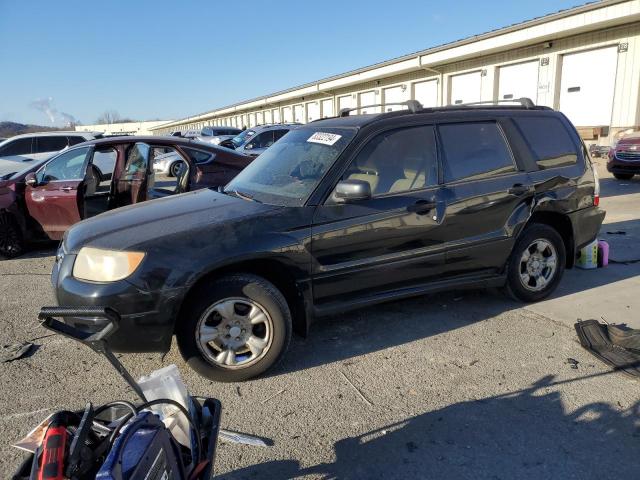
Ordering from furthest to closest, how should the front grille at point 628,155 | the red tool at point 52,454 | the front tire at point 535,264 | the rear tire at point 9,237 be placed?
the front grille at point 628,155, the rear tire at point 9,237, the front tire at point 535,264, the red tool at point 52,454

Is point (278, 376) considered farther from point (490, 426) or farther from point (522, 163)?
point (522, 163)

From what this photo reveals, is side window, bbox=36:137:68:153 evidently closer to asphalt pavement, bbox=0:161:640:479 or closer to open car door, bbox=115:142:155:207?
open car door, bbox=115:142:155:207

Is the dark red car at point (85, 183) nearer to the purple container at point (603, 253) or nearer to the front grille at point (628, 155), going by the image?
the purple container at point (603, 253)

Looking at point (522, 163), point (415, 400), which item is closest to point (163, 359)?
point (415, 400)

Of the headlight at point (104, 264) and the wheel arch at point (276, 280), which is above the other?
the headlight at point (104, 264)

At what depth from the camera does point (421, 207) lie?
3.84 m

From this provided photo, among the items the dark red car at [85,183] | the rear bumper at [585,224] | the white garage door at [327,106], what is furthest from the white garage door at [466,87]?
the rear bumper at [585,224]

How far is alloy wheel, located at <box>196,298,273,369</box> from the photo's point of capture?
3.24 meters

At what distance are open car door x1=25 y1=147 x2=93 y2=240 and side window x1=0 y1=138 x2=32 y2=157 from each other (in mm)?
7944

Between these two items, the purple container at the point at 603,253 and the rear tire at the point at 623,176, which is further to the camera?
the rear tire at the point at 623,176

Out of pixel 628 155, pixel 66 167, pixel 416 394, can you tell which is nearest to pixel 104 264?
pixel 416 394

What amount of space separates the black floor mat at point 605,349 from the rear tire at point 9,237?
23.5 feet

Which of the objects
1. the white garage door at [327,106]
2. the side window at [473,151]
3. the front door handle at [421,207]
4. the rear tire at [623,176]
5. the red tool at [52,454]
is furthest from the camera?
the white garage door at [327,106]

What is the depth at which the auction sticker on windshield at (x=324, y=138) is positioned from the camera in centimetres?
390
